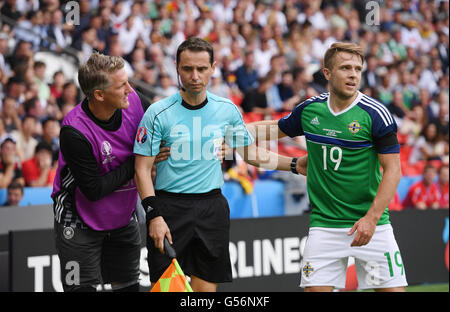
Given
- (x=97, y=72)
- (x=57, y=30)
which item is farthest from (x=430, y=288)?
(x=57, y=30)

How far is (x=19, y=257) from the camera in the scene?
6.28 m

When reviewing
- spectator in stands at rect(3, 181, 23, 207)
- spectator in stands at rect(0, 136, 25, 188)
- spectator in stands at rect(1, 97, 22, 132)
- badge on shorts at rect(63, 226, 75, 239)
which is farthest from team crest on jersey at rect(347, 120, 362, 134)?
spectator in stands at rect(1, 97, 22, 132)

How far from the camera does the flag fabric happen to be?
3.94 m

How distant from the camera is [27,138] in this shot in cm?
870

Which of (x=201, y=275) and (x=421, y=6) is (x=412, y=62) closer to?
(x=421, y=6)

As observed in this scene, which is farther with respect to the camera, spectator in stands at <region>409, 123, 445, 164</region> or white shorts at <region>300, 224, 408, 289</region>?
spectator in stands at <region>409, 123, 445, 164</region>

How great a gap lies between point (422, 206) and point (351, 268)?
8.66 ft

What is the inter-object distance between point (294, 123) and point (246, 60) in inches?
300

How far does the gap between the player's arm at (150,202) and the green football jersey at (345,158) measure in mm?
1066

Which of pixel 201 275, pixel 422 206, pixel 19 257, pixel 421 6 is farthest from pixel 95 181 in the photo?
pixel 421 6

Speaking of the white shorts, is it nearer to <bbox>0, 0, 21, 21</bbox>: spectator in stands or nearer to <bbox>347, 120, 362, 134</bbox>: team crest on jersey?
<bbox>347, 120, 362, 134</bbox>: team crest on jersey

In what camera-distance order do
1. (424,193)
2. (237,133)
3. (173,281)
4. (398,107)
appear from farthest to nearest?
(398,107) → (424,193) → (237,133) → (173,281)

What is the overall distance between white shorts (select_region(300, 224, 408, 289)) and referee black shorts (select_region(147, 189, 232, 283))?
594 millimetres

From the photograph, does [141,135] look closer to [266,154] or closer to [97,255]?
[97,255]
